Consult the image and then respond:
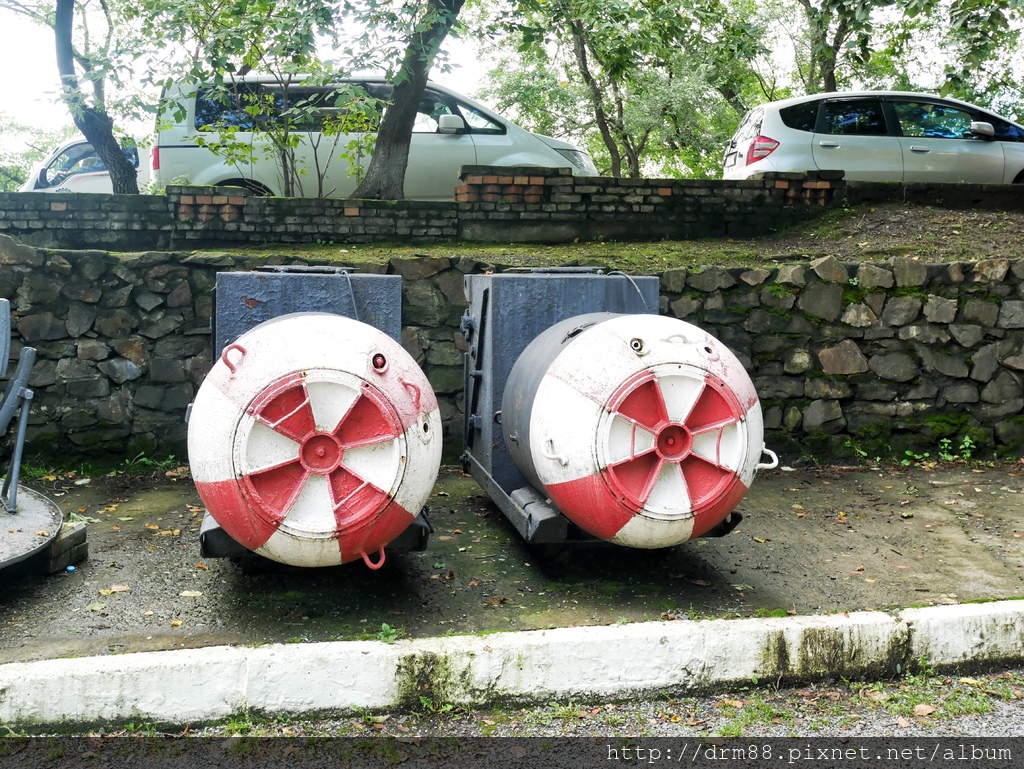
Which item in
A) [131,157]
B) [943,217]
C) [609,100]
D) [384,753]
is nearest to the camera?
[384,753]

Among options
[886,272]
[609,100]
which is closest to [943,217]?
[886,272]

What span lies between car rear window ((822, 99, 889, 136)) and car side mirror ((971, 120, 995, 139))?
0.92 metres

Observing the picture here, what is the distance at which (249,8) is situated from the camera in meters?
7.75

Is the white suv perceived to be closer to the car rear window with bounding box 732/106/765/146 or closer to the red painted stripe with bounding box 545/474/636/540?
the car rear window with bounding box 732/106/765/146

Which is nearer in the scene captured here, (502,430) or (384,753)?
(384,753)

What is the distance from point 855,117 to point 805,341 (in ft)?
15.3

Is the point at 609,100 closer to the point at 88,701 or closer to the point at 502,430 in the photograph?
the point at 502,430

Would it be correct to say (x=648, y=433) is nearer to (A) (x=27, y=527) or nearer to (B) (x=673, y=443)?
(B) (x=673, y=443)

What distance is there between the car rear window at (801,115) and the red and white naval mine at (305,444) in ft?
25.8

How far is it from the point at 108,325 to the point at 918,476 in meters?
5.87

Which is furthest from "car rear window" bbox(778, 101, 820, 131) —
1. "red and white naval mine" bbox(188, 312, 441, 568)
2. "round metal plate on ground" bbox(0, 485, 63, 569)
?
"round metal plate on ground" bbox(0, 485, 63, 569)

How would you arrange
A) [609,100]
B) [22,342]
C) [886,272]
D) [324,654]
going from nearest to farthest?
[324,654], [22,342], [886,272], [609,100]

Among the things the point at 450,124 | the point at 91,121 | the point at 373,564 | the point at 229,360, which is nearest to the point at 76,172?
the point at 91,121

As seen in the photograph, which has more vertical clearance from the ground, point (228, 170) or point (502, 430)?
point (228, 170)
